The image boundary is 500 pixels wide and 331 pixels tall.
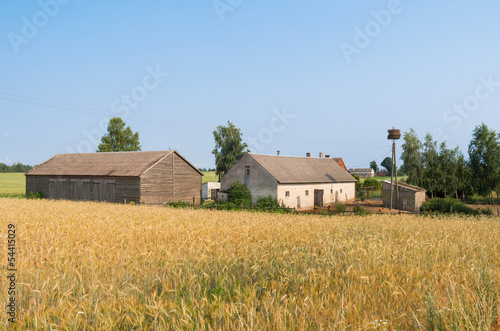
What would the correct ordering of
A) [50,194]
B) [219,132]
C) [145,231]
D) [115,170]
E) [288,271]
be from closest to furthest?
[288,271] < [145,231] < [115,170] < [50,194] < [219,132]

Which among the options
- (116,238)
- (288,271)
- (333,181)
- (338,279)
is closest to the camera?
(338,279)

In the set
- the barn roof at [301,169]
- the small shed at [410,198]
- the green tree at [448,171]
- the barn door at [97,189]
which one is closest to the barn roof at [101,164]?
the barn door at [97,189]

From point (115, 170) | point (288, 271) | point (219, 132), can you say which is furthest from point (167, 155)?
point (288, 271)

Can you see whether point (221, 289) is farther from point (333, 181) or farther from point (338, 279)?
point (333, 181)

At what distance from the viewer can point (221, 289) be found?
4379 millimetres

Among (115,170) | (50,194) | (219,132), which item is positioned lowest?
→ (50,194)

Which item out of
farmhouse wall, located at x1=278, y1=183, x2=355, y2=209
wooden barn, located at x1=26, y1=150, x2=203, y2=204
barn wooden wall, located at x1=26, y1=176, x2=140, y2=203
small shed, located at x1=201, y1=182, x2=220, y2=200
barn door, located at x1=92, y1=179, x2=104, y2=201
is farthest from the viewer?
small shed, located at x1=201, y1=182, x2=220, y2=200

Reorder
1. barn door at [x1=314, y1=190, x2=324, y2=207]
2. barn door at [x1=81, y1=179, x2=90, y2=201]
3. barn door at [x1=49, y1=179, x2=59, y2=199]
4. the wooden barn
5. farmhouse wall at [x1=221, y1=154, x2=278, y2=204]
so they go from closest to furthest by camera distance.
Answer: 1. the wooden barn
2. farmhouse wall at [x1=221, y1=154, x2=278, y2=204]
3. barn door at [x1=81, y1=179, x2=90, y2=201]
4. barn door at [x1=49, y1=179, x2=59, y2=199]
5. barn door at [x1=314, y1=190, x2=324, y2=207]

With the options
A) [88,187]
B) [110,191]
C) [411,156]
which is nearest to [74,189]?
[88,187]

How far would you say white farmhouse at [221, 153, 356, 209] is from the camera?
1513 inches

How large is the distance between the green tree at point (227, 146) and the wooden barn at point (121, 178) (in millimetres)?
21812

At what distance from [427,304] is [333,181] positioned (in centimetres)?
4305

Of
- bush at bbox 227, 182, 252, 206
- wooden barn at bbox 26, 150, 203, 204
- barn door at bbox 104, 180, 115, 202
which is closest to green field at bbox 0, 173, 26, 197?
wooden barn at bbox 26, 150, 203, 204

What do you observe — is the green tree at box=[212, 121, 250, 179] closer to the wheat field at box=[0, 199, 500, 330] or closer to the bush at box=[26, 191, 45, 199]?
the bush at box=[26, 191, 45, 199]
